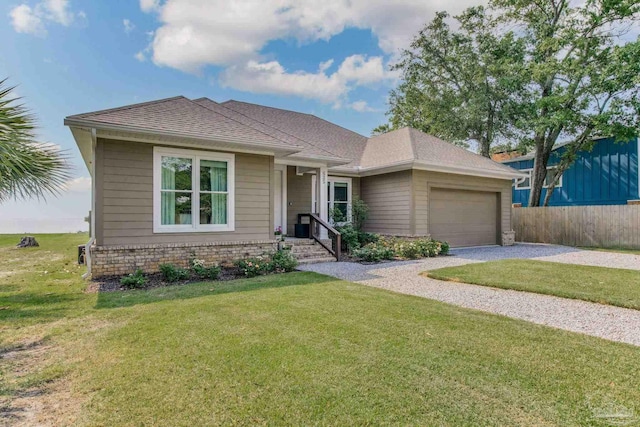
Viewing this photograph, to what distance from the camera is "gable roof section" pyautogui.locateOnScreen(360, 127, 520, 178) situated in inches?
479

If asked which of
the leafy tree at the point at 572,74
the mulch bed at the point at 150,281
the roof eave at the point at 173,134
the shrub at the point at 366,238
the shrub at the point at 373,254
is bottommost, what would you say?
the mulch bed at the point at 150,281

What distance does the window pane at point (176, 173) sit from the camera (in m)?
8.28

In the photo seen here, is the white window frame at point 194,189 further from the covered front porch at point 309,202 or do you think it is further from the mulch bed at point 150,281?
the covered front porch at point 309,202

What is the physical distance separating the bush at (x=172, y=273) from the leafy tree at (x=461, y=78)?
17.9 m

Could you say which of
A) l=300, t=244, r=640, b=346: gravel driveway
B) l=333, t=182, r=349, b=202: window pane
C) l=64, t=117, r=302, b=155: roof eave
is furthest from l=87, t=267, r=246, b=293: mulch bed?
l=333, t=182, r=349, b=202: window pane

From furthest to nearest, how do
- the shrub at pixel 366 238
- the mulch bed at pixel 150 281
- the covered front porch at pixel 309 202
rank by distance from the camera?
the shrub at pixel 366 238
the covered front porch at pixel 309 202
the mulch bed at pixel 150 281

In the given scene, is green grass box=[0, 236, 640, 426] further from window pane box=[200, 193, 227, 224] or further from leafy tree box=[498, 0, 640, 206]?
leafy tree box=[498, 0, 640, 206]

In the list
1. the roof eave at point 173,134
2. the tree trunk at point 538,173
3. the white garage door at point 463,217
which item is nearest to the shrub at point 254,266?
the roof eave at point 173,134

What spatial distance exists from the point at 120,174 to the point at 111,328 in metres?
4.46

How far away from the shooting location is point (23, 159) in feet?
20.7

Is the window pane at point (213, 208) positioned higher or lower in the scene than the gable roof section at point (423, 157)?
lower

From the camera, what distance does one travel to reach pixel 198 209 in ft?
28.3

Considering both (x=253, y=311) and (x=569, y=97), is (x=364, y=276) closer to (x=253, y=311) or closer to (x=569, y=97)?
(x=253, y=311)

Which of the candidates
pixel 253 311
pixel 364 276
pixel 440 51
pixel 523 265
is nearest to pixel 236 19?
pixel 364 276
